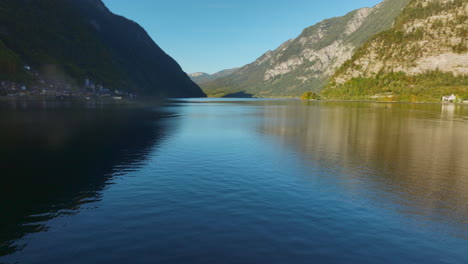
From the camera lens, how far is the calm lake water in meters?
19.3

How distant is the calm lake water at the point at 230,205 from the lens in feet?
63.5

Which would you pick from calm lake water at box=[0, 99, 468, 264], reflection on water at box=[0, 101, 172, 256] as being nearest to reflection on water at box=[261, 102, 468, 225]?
calm lake water at box=[0, 99, 468, 264]

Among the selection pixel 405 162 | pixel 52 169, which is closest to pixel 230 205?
pixel 52 169

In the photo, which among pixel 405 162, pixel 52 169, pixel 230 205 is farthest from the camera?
pixel 405 162

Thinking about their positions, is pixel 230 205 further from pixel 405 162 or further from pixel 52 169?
pixel 405 162

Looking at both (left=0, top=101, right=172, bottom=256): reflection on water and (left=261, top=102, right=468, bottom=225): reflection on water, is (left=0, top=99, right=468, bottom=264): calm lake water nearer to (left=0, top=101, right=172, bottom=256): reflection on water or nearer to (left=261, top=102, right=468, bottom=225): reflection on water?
(left=0, top=101, right=172, bottom=256): reflection on water

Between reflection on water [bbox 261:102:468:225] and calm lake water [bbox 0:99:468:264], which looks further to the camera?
reflection on water [bbox 261:102:468:225]

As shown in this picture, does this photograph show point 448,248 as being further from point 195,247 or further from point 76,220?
point 76,220

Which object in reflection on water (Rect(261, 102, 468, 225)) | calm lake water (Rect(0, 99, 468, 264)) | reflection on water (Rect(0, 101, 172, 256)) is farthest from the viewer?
reflection on water (Rect(261, 102, 468, 225))

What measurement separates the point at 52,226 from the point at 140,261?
9286 millimetres

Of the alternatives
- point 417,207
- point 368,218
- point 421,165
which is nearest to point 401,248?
point 368,218

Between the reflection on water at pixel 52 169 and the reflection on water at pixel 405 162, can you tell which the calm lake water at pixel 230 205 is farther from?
the reflection on water at pixel 405 162

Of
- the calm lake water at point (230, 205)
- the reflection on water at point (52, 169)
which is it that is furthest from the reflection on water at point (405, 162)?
the reflection on water at point (52, 169)

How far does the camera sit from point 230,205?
27203 millimetres
